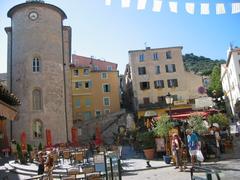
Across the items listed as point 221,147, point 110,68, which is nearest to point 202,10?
point 221,147

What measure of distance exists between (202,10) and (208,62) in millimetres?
111219

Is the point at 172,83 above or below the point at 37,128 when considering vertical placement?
above

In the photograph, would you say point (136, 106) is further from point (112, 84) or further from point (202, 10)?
point (202, 10)

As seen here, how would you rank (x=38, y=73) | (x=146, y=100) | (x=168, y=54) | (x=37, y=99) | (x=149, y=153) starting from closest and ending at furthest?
1. (x=149, y=153)
2. (x=37, y=99)
3. (x=38, y=73)
4. (x=146, y=100)
5. (x=168, y=54)

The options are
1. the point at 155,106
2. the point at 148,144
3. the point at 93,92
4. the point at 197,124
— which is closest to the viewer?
the point at 197,124

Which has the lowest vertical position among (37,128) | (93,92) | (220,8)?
(37,128)

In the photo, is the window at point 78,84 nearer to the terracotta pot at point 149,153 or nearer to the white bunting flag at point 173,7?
the terracotta pot at point 149,153

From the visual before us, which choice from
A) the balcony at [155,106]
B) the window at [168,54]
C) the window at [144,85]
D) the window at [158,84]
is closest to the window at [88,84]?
the window at [144,85]

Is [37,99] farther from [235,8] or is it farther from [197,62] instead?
[197,62]

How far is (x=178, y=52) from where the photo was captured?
46.5 meters

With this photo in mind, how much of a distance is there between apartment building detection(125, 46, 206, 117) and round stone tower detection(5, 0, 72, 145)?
14201mm

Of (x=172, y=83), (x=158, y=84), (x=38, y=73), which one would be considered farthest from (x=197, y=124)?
(x=172, y=83)

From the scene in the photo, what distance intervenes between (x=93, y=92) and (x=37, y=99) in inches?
640

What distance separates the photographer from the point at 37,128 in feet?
104
